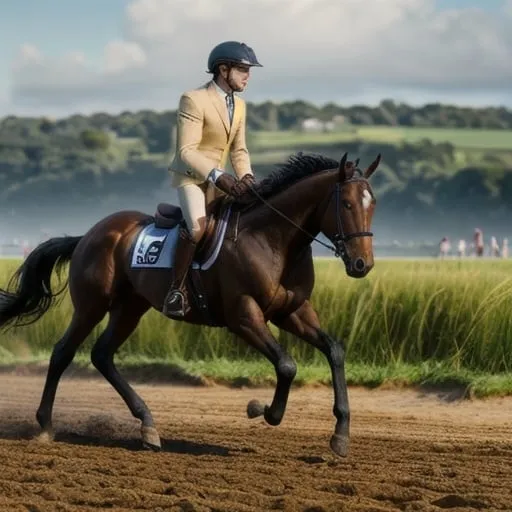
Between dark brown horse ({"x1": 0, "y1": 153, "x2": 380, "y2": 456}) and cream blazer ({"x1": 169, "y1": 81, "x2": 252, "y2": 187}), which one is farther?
cream blazer ({"x1": 169, "y1": 81, "x2": 252, "y2": 187})

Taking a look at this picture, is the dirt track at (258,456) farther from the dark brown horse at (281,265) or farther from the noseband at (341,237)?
the noseband at (341,237)

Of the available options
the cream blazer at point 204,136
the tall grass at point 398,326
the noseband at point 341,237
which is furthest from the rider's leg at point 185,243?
the tall grass at point 398,326

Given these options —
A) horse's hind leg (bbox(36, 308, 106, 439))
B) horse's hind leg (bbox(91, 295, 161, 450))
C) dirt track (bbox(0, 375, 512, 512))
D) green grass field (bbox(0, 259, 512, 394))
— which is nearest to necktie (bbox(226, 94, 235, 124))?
horse's hind leg (bbox(91, 295, 161, 450))

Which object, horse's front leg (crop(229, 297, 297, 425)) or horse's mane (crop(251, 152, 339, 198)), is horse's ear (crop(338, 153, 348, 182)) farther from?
horse's front leg (crop(229, 297, 297, 425))

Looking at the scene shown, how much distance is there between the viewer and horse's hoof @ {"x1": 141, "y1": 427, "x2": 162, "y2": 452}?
36.8 feet

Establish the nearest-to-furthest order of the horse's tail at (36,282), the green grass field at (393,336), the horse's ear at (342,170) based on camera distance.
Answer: the horse's ear at (342,170) → the horse's tail at (36,282) → the green grass field at (393,336)

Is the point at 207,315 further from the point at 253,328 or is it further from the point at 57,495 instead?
the point at 57,495

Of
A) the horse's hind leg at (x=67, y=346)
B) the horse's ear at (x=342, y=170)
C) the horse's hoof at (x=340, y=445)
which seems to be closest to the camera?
the horse's ear at (x=342, y=170)

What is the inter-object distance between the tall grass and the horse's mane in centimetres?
450

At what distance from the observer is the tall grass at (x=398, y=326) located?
49.3 feet

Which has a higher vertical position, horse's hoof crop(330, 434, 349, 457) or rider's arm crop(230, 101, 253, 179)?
rider's arm crop(230, 101, 253, 179)

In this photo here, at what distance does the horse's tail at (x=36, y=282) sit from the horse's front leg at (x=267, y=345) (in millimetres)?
2528

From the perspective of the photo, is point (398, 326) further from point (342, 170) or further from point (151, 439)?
point (342, 170)

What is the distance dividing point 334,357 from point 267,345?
0.48m
